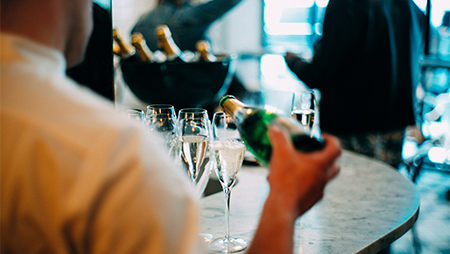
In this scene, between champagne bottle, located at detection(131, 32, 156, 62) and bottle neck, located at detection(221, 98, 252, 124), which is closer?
bottle neck, located at detection(221, 98, 252, 124)

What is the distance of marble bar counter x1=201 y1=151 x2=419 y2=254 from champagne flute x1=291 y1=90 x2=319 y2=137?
0.64 feet

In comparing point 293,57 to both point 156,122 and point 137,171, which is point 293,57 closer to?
point 156,122

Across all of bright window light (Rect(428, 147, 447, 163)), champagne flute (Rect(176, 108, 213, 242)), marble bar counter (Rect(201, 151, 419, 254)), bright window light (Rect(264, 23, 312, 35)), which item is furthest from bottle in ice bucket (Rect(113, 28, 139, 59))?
bright window light (Rect(264, 23, 312, 35))

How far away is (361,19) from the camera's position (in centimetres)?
169

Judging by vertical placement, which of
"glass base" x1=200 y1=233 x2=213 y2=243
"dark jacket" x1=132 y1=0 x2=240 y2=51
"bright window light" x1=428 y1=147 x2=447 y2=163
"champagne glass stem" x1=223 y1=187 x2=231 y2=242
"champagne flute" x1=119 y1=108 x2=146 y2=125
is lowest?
"bright window light" x1=428 y1=147 x2=447 y2=163

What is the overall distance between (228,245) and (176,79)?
67 cm

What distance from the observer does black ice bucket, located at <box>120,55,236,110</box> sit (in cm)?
127

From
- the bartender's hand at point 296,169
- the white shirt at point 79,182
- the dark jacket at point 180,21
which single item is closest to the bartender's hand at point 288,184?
the bartender's hand at point 296,169

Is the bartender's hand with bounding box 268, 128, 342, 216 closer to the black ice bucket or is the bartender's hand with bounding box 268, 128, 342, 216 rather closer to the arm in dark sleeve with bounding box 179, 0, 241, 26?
the black ice bucket

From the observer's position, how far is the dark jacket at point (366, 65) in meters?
1.70

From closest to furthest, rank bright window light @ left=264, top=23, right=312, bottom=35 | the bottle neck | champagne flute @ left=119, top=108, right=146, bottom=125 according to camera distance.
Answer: the bottle neck < champagne flute @ left=119, top=108, right=146, bottom=125 < bright window light @ left=264, top=23, right=312, bottom=35

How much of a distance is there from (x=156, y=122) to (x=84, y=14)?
41cm

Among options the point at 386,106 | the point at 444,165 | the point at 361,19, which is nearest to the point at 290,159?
the point at 361,19

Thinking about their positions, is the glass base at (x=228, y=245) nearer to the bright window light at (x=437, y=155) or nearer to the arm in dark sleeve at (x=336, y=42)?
the arm in dark sleeve at (x=336, y=42)
